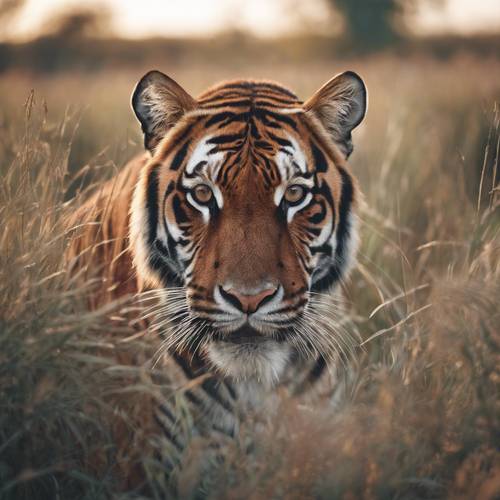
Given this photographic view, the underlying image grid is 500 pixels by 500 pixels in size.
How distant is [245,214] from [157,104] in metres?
0.65

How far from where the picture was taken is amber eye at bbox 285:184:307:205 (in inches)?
111

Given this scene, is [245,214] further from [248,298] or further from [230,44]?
[230,44]

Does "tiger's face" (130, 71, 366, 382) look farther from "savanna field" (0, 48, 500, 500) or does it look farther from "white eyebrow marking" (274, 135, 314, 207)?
"savanna field" (0, 48, 500, 500)

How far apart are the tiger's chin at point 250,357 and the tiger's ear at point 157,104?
92 centimetres

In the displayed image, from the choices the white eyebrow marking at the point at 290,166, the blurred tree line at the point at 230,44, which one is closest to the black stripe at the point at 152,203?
the white eyebrow marking at the point at 290,166

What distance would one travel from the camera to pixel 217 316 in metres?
2.59

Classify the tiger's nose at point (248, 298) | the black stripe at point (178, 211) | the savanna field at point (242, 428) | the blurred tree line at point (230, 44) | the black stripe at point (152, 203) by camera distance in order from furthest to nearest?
the blurred tree line at point (230, 44) < the black stripe at point (152, 203) < the black stripe at point (178, 211) < the tiger's nose at point (248, 298) < the savanna field at point (242, 428)

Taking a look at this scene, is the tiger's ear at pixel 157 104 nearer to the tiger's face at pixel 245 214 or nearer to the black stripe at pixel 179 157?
the tiger's face at pixel 245 214

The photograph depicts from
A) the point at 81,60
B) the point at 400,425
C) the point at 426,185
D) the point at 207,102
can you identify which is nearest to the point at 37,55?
the point at 81,60

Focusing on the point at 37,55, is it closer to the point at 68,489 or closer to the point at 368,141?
the point at 368,141

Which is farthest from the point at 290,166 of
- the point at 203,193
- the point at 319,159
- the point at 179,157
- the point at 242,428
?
the point at 242,428

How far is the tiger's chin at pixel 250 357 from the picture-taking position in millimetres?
2684

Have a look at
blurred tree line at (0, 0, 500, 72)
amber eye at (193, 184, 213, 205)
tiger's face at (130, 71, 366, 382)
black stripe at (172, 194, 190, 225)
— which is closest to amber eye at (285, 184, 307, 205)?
tiger's face at (130, 71, 366, 382)

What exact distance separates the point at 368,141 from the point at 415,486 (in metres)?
5.73
